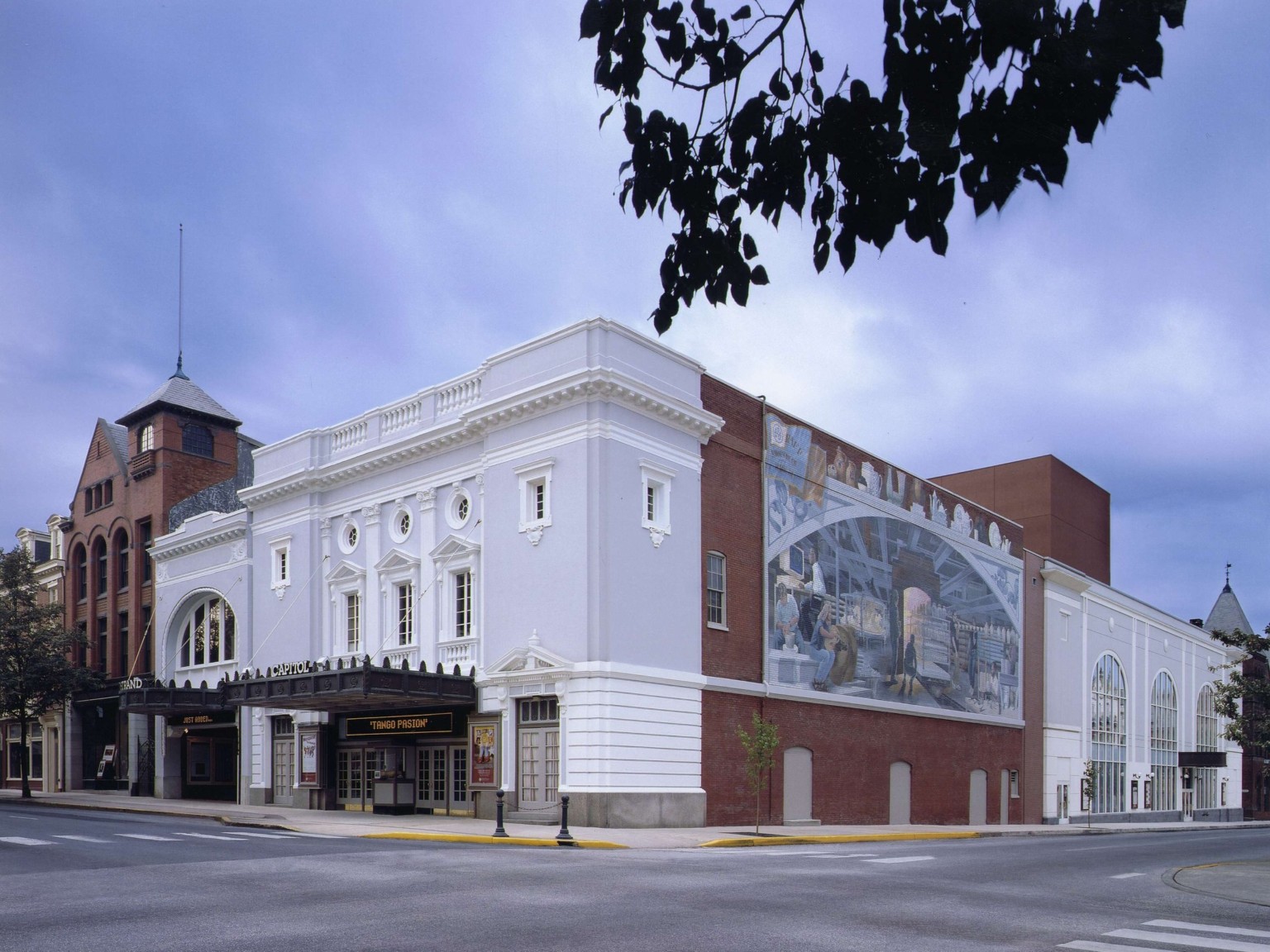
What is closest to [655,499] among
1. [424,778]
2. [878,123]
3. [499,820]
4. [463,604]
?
[463,604]

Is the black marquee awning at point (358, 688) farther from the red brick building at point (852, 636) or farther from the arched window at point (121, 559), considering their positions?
the arched window at point (121, 559)

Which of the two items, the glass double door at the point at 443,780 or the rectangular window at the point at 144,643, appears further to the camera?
the rectangular window at the point at 144,643

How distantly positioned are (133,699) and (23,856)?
75.6 ft

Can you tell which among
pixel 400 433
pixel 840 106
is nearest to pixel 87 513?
pixel 400 433

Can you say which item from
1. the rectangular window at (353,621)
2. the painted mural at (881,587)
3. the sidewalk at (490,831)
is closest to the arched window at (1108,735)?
the painted mural at (881,587)

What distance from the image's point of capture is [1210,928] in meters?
12.2

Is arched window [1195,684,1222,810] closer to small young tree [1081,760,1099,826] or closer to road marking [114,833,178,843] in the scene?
small young tree [1081,760,1099,826]

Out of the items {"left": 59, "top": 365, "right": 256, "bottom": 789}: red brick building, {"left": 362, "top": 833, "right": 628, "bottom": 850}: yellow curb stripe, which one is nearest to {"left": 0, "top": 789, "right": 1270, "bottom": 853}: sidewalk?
{"left": 362, "top": 833, "right": 628, "bottom": 850}: yellow curb stripe

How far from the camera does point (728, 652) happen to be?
33438 mm

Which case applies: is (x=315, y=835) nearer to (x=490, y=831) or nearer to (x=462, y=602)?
(x=490, y=831)

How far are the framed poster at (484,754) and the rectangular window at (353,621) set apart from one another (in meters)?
6.61

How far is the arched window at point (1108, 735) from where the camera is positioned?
5953 centimetres

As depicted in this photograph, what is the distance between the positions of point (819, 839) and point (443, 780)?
11.1m

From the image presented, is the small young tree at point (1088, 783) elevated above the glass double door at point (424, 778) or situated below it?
below
